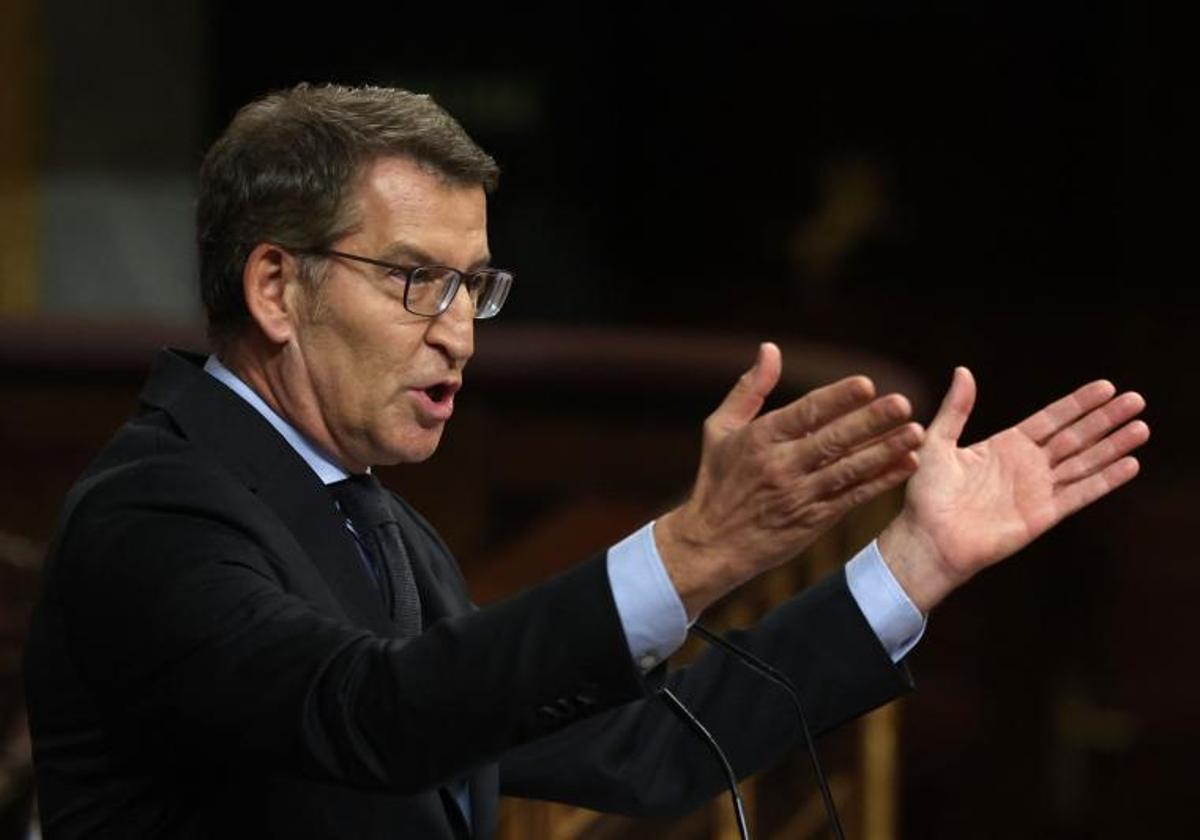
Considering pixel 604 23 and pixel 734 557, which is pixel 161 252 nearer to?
pixel 604 23

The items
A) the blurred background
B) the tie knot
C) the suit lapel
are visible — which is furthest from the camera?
the blurred background

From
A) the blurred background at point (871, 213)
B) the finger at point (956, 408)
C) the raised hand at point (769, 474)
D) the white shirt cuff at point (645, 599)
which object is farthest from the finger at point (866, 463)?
the blurred background at point (871, 213)

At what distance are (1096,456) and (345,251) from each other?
68cm

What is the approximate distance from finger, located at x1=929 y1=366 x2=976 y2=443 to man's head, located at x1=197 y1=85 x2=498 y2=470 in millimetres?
415

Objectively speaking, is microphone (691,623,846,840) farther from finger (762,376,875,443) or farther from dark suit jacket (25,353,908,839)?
finger (762,376,875,443)

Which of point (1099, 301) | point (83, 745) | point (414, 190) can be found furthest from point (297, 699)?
point (1099, 301)

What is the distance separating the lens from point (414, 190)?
1982mm

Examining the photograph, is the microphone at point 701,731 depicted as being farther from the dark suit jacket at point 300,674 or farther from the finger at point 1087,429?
the finger at point 1087,429

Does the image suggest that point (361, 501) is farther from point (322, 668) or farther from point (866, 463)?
point (866, 463)

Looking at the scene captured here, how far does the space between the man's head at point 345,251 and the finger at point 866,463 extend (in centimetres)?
43

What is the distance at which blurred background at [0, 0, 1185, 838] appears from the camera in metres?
6.14

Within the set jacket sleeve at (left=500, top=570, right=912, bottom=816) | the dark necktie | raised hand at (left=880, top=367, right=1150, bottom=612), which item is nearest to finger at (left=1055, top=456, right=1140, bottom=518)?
raised hand at (left=880, top=367, right=1150, bottom=612)

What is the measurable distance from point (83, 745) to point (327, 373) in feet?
1.22

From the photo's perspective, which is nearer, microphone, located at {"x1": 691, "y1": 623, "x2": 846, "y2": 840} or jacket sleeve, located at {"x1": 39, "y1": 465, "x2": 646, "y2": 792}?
jacket sleeve, located at {"x1": 39, "y1": 465, "x2": 646, "y2": 792}
